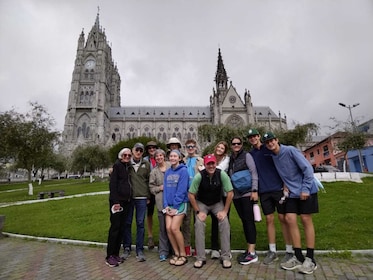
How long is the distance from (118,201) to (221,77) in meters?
65.0

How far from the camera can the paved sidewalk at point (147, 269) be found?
3527mm

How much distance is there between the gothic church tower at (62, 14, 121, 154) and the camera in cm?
5780

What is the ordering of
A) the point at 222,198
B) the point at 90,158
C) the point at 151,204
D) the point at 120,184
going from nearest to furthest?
the point at 222,198 → the point at 120,184 → the point at 151,204 → the point at 90,158

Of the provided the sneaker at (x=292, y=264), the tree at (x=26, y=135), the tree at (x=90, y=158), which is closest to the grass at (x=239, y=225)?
the sneaker at (x=292, y=264)

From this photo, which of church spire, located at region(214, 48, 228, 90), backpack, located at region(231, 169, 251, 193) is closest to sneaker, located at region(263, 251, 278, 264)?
backpack, located at region(231, 169, 251, 193)

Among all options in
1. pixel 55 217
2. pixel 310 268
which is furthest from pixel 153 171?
pixel 55 217

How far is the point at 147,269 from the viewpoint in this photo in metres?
4.02

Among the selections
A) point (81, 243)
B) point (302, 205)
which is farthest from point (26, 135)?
point (302, 205)

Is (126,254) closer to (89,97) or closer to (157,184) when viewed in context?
(157,184)

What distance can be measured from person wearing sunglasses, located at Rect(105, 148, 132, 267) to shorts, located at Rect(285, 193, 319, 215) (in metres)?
3.22

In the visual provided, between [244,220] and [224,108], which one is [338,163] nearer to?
[224,108]

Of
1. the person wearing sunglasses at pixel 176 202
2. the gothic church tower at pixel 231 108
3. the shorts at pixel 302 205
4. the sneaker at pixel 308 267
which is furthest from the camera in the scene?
the gothic church tower at pixel 231 108

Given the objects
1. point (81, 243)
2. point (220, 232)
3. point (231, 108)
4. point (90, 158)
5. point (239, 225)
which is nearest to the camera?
point (220, 232)

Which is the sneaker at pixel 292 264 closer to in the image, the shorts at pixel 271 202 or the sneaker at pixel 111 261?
the shorts at pixel 271 202
